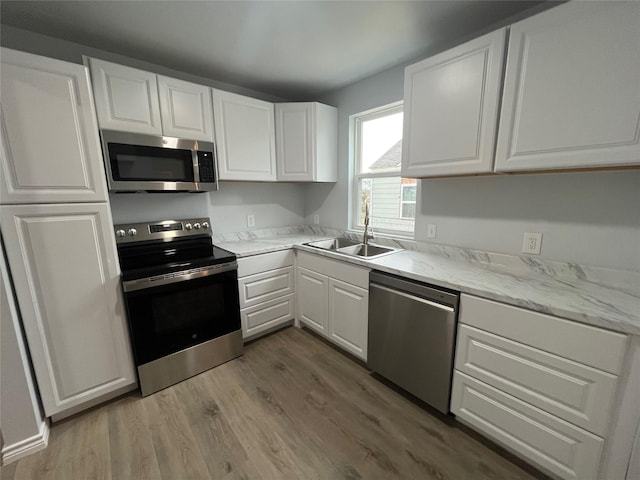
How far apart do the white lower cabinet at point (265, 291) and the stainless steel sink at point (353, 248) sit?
0.39m

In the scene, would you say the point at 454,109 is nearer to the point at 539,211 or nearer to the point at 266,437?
the point at 539,211

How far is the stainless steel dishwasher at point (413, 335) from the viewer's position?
150 cm

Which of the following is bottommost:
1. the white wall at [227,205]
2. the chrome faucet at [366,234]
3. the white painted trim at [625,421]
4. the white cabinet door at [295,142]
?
the white painted trim at [625,421]

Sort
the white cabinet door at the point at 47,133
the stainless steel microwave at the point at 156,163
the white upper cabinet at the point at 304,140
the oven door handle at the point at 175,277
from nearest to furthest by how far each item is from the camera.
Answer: the white cabinet door at the point at 47,133
the oven door handle at the point at 175,277
the stainless steel microwave at the point at 156,163
the white upper cabinet at the point at 304,140

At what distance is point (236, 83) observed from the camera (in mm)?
2549

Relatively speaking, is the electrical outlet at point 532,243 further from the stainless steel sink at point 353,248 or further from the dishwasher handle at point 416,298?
the stainless steel sink at point 353,248

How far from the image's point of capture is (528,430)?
4.10ft

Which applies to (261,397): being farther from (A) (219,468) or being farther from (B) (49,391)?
(B) (49,391)

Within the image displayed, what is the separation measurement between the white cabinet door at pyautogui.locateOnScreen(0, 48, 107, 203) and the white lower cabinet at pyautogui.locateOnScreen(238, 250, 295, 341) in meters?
1.15

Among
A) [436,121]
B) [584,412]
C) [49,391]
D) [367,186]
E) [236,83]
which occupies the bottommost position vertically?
[49,391]

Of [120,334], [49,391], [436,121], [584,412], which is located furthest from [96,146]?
[584,412]

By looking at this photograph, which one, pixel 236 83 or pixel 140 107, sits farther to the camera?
pixel 236 83

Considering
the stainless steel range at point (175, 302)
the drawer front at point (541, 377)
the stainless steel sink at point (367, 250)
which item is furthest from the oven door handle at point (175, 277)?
the drawer front at point (541, 377)

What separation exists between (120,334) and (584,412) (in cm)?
250
